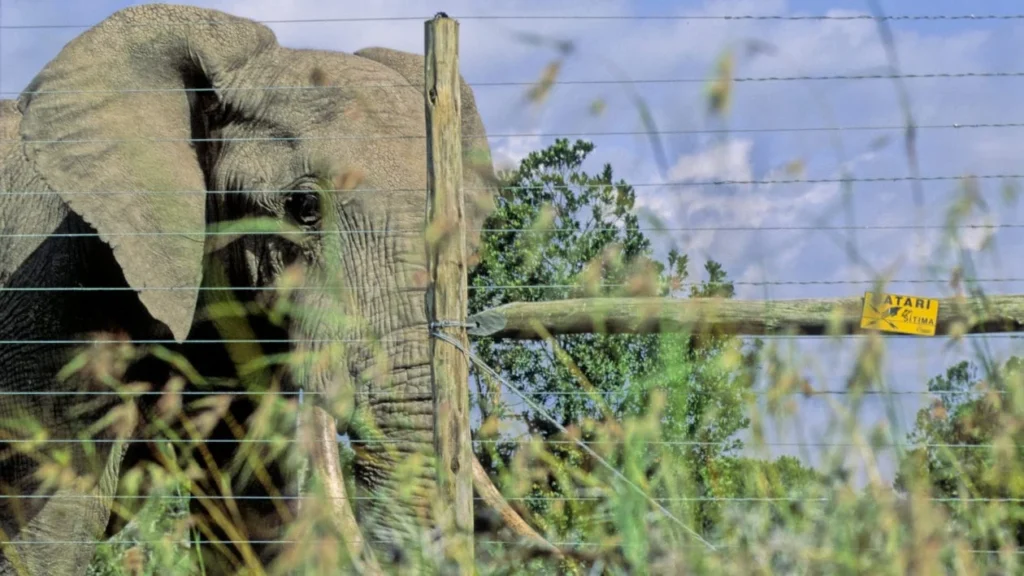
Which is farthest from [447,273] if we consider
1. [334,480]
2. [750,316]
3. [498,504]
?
[750,316]

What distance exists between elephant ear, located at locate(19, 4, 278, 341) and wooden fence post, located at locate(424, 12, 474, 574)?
5.29 feet

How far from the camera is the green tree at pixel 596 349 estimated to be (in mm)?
2807

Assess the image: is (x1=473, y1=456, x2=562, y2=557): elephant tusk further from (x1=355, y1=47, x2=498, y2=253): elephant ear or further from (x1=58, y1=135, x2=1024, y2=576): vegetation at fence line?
(x1=355, y1=47, x2=498, y2=253): elephant ear

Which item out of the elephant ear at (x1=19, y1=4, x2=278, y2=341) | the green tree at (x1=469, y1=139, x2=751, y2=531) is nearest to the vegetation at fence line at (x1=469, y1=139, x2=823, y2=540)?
the green tree at (x1=469, y1=139, x2=751, y2=531)

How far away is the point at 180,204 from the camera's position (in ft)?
17.0

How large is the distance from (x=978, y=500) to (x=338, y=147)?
2.84 meters

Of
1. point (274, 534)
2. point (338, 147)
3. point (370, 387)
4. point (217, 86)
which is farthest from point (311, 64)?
point (274, 534)

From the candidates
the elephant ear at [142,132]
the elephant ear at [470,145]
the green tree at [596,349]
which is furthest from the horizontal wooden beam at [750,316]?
the elephant ear at [142,132]

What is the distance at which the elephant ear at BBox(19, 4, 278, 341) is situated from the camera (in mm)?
5020

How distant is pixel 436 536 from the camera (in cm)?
290

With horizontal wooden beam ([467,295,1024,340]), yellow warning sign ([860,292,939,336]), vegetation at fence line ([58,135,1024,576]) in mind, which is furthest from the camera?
horizontal wooden beam ([467,295,1024,340])

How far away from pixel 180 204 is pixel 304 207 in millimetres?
484

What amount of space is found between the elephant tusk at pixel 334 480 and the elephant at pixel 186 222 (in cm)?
30

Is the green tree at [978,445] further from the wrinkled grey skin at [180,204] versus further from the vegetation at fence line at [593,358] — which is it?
the wrinkled grey skin at [180,204]
